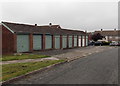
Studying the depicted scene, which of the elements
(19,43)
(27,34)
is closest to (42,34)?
(27,34)

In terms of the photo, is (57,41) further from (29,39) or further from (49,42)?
(29,39)

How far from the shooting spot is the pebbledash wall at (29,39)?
19641mm

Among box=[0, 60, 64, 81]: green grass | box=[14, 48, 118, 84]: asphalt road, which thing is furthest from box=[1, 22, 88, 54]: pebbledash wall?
box=[14, 48, 118, 84]: asphalt road

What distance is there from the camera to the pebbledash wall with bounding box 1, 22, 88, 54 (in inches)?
773

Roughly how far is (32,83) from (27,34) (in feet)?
53.8

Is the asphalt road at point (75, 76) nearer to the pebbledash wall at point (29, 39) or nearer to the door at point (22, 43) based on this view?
the pebbledash wall at point (29, 39)

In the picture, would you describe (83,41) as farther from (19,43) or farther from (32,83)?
(32,83)

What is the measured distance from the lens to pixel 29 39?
75.7 feet

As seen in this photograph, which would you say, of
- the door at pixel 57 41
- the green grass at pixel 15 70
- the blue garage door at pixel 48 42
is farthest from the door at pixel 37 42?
the green grass at pixel 15 70

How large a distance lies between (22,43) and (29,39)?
164cm

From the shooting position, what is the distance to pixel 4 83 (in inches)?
278

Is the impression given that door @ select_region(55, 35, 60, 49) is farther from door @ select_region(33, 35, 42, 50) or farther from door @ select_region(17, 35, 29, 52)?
door @ select_region(17, 35, 29, 52)

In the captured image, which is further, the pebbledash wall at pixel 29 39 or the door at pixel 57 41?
the door at pixel 57 41

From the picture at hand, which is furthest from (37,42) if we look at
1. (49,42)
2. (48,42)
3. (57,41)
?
(57,41)
